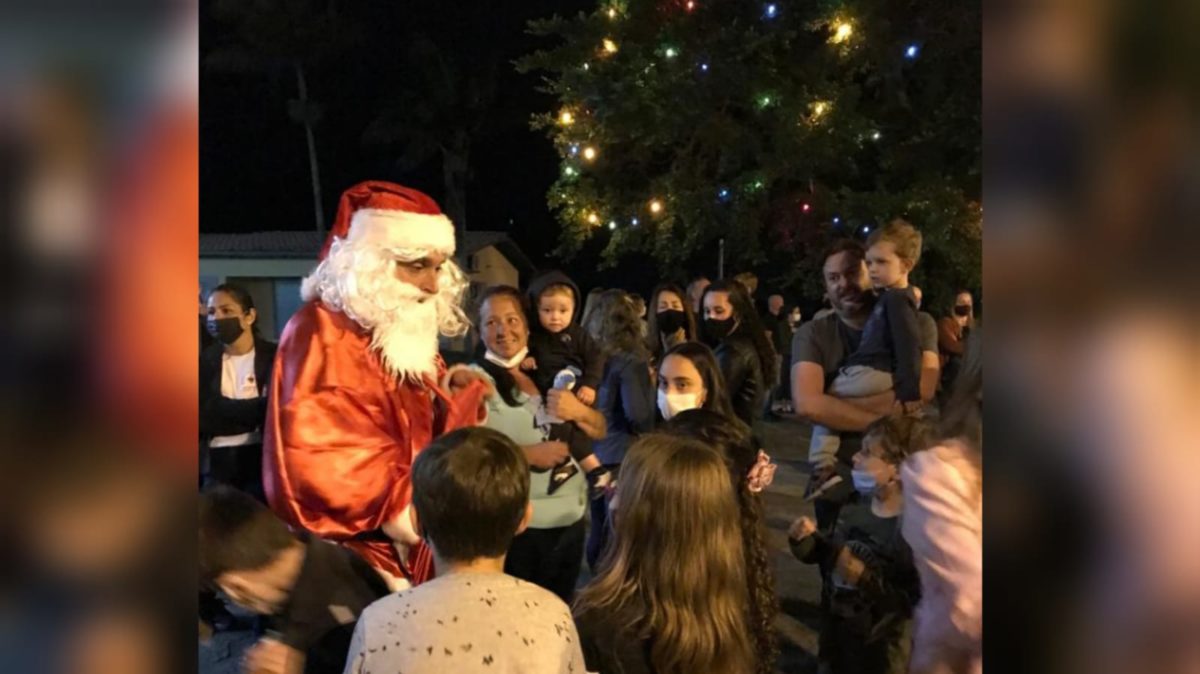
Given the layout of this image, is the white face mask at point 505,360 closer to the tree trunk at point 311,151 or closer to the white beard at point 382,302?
the white beard at point 382,302

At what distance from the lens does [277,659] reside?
1909 mm

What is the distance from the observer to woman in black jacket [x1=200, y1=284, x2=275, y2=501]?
2.87 meters

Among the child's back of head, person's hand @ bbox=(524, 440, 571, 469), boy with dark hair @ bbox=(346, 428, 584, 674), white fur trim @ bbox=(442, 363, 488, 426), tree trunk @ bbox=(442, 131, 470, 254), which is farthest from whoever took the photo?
tree trunk @ bbox=(442, 131, 470, 254)

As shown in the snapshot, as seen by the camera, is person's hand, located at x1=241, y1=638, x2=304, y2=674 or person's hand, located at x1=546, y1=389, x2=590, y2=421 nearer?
person's hand, located at x1=241, y1=638, x2=304, y2=674

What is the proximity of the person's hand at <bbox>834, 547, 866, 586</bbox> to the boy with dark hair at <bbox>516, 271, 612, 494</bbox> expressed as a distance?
91cm

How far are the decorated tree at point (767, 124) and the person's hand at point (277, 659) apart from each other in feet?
12.4

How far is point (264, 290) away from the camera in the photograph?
6449 mm

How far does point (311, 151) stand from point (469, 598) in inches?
152

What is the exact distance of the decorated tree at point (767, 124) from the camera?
506 cm

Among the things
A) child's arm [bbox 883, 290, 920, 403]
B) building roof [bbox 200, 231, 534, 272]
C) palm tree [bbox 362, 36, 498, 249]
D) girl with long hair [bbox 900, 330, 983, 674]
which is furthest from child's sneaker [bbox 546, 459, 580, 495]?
building roof [bbox 200, 231, 534, 272]

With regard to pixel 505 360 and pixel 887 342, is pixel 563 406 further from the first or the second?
pixel 887 342

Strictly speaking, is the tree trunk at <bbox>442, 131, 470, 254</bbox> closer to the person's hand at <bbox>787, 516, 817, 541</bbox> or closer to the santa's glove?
the santa's glove

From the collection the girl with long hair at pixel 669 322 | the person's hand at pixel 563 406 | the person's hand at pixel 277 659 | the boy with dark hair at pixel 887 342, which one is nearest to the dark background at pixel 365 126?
the person's hand at pixel 563 406

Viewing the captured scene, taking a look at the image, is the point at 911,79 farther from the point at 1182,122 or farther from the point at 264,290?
the point at 1182,122
